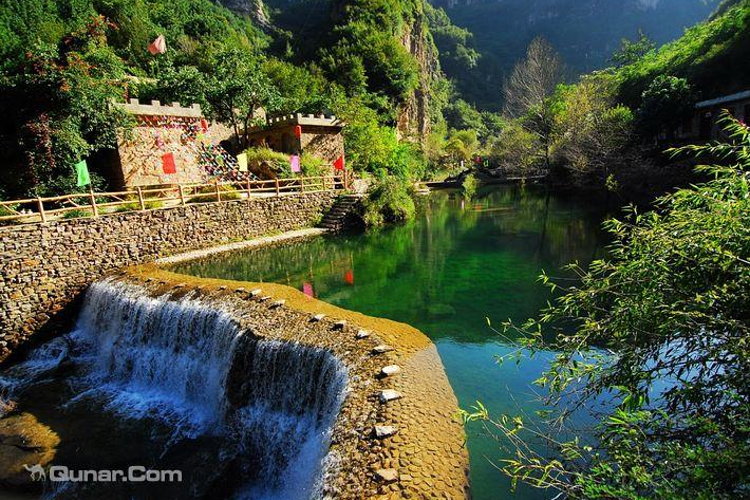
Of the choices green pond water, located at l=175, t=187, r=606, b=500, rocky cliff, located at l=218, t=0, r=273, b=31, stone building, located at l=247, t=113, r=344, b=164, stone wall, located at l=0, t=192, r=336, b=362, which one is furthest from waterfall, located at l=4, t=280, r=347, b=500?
rocky cliff, located at l=218, t=0, r=273, b=31

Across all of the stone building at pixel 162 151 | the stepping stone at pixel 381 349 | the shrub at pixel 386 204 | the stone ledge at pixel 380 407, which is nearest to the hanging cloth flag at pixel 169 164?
the stone building at pixel 162 151

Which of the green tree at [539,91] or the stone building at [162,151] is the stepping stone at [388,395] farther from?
the green tree at [539,91]

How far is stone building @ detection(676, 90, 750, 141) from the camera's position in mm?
19328

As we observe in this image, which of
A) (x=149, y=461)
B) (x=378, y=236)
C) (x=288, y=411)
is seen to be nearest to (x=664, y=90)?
(x=378, y=236)

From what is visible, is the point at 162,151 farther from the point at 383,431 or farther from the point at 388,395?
the point at 383,431

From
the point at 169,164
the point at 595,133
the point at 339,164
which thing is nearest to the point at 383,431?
the point at 169,164

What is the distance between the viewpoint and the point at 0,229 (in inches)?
448

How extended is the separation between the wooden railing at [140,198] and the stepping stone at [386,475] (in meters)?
12.8

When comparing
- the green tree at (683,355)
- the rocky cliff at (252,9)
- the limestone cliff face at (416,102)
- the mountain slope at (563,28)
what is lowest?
the green tree at (683,355)

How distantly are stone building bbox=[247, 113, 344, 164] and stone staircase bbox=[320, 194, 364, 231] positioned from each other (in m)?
5.06

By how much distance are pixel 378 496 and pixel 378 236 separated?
1555 centimetres

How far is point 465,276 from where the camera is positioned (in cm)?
1338

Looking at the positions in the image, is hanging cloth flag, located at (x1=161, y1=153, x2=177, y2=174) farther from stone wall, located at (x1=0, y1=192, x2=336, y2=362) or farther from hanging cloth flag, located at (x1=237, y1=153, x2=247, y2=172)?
stone wall, located at (x1=0, y1=192, x2=336, y2=362)

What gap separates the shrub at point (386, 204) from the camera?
2136 centimetres
